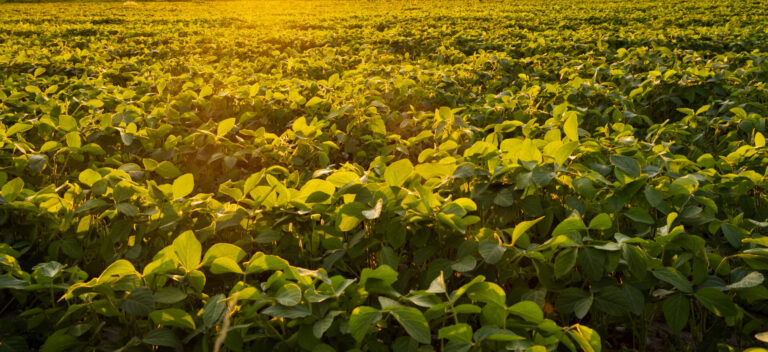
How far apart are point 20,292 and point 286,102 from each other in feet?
8.07

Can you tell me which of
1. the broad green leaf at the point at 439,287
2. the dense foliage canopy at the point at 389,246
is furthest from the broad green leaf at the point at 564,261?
the broad green leaf at the point at 439,287

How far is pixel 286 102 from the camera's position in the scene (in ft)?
12.6

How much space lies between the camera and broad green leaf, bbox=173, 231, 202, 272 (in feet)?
4.24

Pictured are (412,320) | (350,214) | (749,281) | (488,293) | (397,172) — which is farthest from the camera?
(397,172)

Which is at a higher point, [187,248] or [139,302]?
[187,248]

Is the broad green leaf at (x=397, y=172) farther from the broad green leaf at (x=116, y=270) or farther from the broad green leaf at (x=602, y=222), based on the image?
the broad green leaf at (x=116, y=270)

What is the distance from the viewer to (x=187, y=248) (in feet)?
4.26

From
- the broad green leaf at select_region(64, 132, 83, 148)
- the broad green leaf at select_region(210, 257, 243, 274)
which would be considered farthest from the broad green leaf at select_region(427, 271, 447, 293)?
the broad green leaf at select_region(64, 132, 83, 148)

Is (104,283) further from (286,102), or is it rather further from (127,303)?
(286,102)

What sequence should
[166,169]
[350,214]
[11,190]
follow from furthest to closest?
[166,169]
[11,190]
[350,214]

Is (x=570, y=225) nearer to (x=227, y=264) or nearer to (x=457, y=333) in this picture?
(x=457, y=333)

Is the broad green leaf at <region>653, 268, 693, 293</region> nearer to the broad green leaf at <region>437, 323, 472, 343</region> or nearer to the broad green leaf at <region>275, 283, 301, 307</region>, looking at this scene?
the broad green leaf at <region>437, 323, 472, 343</region>

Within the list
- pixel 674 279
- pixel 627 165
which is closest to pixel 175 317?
pixel 674 279

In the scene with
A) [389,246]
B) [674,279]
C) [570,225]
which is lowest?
[389,246]
